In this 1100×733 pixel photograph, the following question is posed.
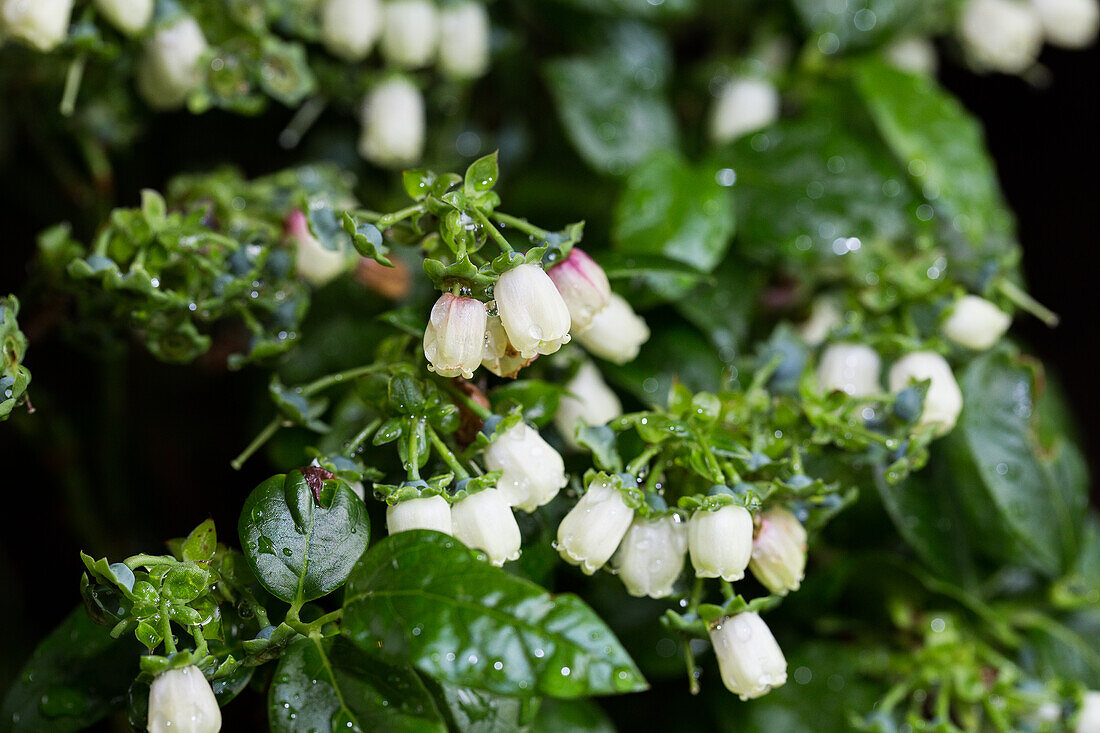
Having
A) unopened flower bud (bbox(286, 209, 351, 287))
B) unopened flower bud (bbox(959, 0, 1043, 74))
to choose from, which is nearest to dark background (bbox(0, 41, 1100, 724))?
unopened flower bud (bbox(286, 209, 351, 287))

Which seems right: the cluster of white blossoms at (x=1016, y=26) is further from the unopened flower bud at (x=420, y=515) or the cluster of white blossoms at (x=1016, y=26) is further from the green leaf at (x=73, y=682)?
the green leaf at (x=73, y=682)

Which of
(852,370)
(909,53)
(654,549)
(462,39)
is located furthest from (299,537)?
(909,53)

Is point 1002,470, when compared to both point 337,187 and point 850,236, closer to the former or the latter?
point 850,236

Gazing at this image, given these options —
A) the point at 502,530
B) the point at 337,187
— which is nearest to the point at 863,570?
the point at 502,530

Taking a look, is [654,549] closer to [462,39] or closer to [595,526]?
[595,526]

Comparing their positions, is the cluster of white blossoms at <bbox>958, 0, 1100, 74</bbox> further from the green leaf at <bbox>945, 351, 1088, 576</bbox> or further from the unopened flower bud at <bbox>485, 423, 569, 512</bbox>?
the unopened flower bud at <bbox>485, 423, 569, 512</bbox>
